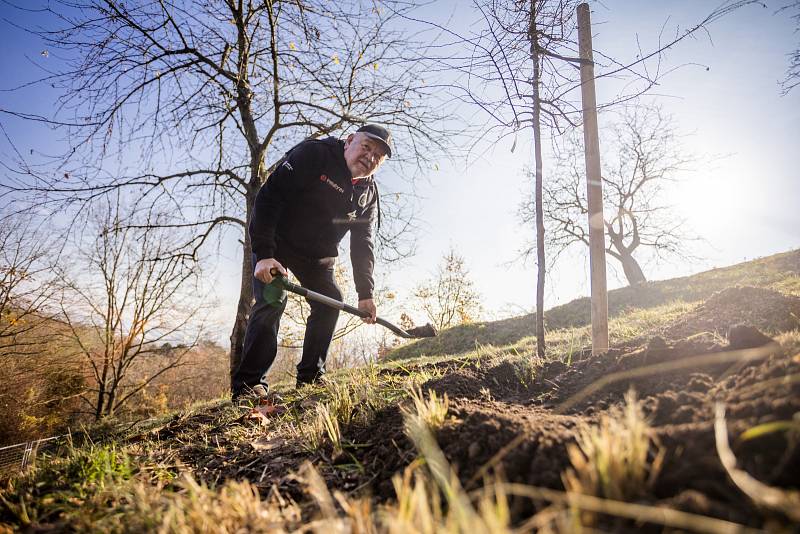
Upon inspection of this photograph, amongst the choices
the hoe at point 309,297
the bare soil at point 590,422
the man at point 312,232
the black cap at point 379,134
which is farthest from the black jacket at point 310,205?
the bare soil at point 590,422

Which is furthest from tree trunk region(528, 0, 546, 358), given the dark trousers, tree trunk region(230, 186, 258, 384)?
tree trunk region(230, 186, 258, 384)

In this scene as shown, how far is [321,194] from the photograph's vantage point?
362 centimetres

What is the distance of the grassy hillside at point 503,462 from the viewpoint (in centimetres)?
66

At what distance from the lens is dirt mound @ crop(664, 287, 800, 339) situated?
8.74 feet

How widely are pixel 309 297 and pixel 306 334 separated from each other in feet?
2.42

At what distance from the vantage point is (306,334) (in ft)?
12.8

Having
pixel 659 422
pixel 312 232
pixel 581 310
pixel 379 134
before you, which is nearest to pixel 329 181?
pixel 312 232

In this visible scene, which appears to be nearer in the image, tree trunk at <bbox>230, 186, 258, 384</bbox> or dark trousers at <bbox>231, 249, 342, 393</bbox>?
dark trousers at <bbox>231, 249, 342, 393</bbox>

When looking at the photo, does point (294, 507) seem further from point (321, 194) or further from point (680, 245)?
point (680, 245)

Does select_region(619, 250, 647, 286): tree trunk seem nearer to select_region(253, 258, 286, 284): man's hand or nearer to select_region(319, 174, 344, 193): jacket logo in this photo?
select_region(319, 174, 344, 193): jacket logo

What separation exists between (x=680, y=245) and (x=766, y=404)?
20.5 metres

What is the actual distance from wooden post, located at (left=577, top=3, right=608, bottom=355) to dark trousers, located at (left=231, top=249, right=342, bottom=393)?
2.60m

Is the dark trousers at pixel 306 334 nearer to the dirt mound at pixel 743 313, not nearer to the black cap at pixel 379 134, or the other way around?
the black cap at pixel 379 134

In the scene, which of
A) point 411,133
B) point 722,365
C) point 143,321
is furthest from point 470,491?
point 143,321
